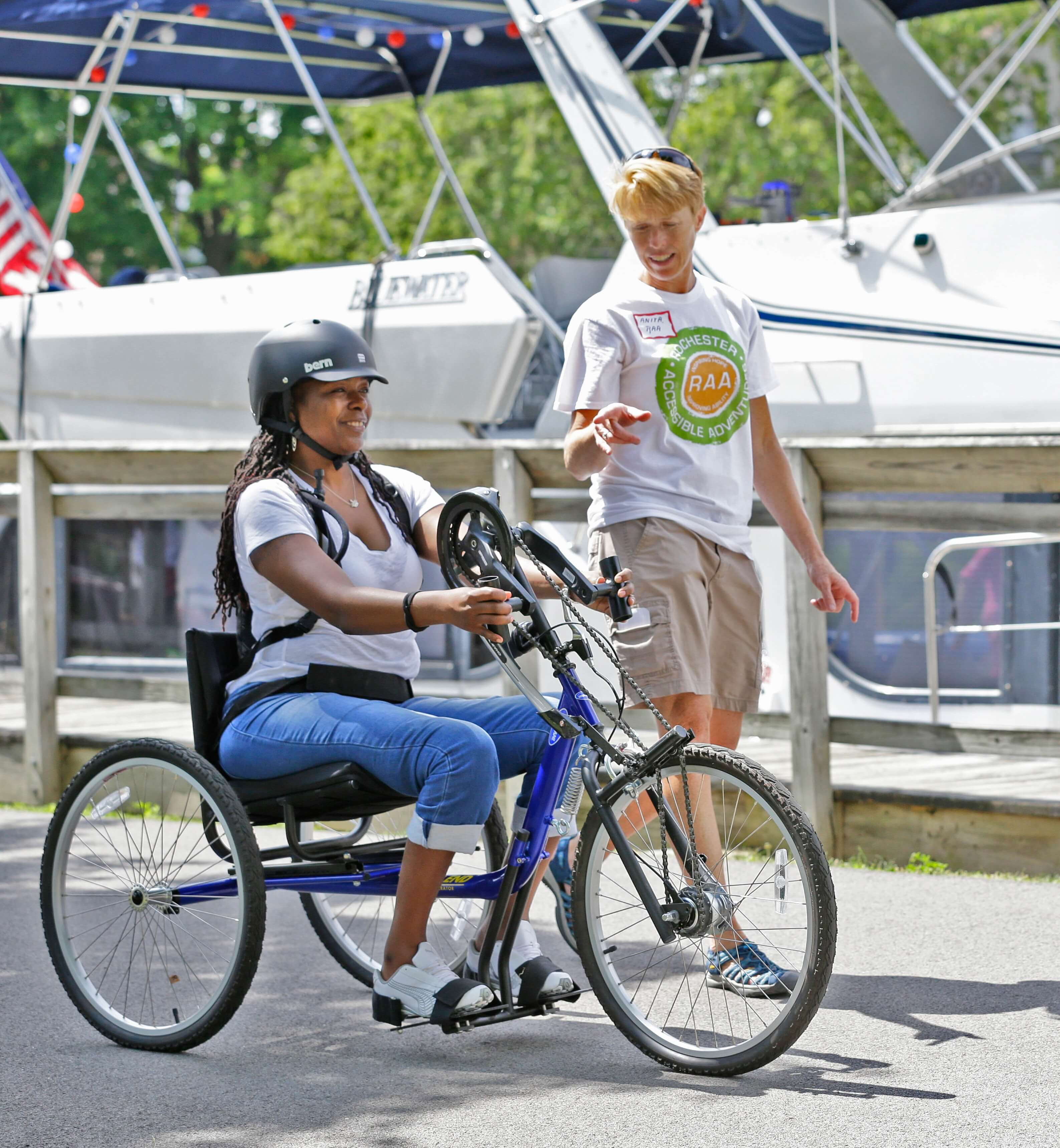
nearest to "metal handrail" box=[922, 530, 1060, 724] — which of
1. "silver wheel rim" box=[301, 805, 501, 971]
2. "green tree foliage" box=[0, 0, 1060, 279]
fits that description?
"silver wheel rim" box=[301, 805, 501, 971]

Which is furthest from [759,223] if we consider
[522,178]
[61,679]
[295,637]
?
[522,178]

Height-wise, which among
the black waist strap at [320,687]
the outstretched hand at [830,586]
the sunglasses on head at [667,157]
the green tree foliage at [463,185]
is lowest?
the black waist strap at [320,687]

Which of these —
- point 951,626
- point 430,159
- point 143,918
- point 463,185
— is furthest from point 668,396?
point 463,185

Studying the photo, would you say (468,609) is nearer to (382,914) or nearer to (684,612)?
(684,612)

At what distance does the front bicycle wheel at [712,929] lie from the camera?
3.47 meters

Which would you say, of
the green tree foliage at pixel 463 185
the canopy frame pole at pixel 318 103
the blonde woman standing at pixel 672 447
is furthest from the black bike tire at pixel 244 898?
the green tree foliage at pixel 463 185

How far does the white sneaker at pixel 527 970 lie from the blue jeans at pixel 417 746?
29 centimetres

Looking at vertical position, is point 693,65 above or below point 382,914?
above

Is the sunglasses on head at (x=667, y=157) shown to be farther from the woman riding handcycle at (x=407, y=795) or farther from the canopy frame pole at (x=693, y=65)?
the canopy frame pole at (x=693, y=65)

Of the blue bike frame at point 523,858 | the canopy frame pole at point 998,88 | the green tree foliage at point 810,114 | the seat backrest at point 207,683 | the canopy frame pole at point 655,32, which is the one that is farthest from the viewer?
the green tree foliage at point 810,114

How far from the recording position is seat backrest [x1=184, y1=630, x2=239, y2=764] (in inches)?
156

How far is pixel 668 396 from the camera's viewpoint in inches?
166

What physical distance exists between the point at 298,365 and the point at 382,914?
1494mm

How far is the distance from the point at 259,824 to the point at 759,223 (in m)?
5.15
